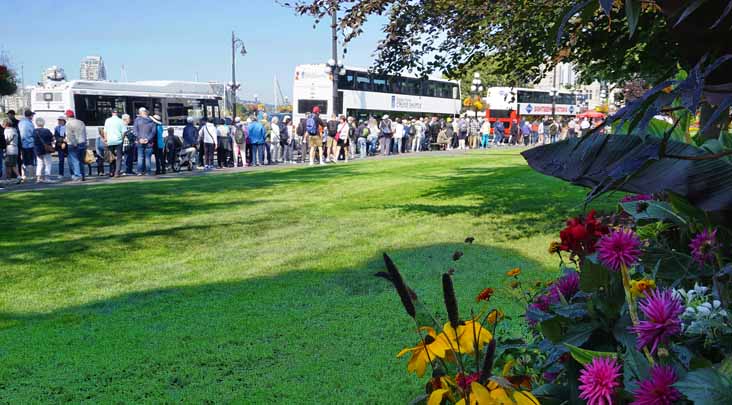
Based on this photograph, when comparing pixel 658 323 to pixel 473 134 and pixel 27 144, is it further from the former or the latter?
pixel 473 134

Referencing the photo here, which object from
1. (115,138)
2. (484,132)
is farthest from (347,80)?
(115,138)

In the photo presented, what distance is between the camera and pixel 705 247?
1.93 meters

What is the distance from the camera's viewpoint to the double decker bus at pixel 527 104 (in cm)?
6152

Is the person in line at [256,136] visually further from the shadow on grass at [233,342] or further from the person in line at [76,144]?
the shadow on grass at [233,342]

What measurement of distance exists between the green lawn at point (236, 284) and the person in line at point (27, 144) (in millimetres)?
4220

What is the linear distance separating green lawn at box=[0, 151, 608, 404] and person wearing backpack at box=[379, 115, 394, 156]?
65.6ft

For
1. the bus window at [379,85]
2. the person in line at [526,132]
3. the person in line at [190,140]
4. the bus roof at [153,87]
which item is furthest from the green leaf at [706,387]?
the person in line at [526,132]

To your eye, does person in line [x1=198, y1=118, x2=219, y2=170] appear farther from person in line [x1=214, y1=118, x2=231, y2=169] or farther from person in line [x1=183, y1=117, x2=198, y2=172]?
person in line [x1=183, y1=117, x2=198, y2=172]

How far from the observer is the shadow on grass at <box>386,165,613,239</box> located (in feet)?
33.7

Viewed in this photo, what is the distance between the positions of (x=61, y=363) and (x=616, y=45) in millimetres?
6468

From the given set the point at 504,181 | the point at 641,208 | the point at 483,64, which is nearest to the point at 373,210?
the point at 483,64

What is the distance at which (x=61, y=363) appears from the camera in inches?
183

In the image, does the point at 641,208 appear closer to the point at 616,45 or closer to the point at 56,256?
the point at 616,45

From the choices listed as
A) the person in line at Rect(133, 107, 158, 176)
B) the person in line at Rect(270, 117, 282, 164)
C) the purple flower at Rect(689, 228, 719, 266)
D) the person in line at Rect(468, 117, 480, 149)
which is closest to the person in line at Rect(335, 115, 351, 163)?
the person in line at Rect(270, 117, 282, 164)
